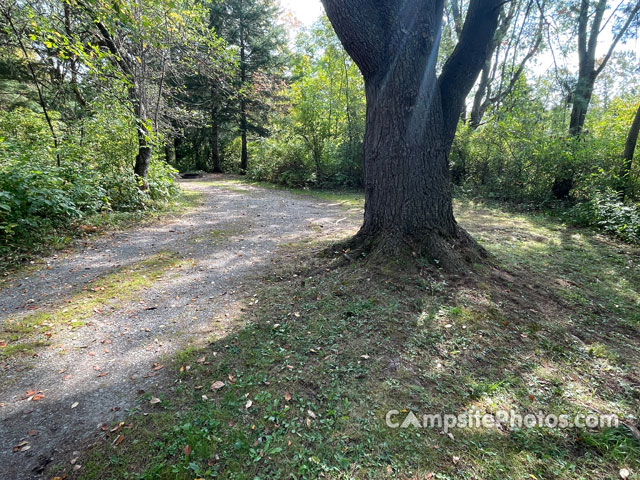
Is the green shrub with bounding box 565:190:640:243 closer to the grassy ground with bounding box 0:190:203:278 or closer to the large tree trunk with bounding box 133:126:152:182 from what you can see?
the grassy ground with bounding box 0:190:203:278

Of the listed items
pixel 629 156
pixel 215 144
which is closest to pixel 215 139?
pixel 215 144

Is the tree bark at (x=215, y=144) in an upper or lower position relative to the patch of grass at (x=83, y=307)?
upper

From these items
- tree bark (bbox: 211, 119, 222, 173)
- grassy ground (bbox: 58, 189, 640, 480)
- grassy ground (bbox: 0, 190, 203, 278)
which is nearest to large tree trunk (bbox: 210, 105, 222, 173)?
tree bark (bbox: 211, 119, 222, 173)

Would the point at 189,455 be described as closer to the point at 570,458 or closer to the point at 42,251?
the point at 570,458

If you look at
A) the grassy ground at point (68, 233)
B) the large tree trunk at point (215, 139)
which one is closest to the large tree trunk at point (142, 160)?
the grassy ground at point (68, 233)

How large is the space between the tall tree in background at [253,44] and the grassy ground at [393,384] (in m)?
16.0

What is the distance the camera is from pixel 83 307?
3.22 m

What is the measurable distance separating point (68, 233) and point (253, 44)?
1581 centimetres

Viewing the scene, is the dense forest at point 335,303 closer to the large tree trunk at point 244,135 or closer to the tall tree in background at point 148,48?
the tall tree in background at point 148,48

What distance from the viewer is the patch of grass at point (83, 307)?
8.77ft

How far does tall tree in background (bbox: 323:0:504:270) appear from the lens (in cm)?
323

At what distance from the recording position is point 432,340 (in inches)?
99.7

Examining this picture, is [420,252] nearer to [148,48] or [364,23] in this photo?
[364,23]

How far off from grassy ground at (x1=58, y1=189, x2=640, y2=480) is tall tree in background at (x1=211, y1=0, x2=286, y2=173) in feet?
52.5
